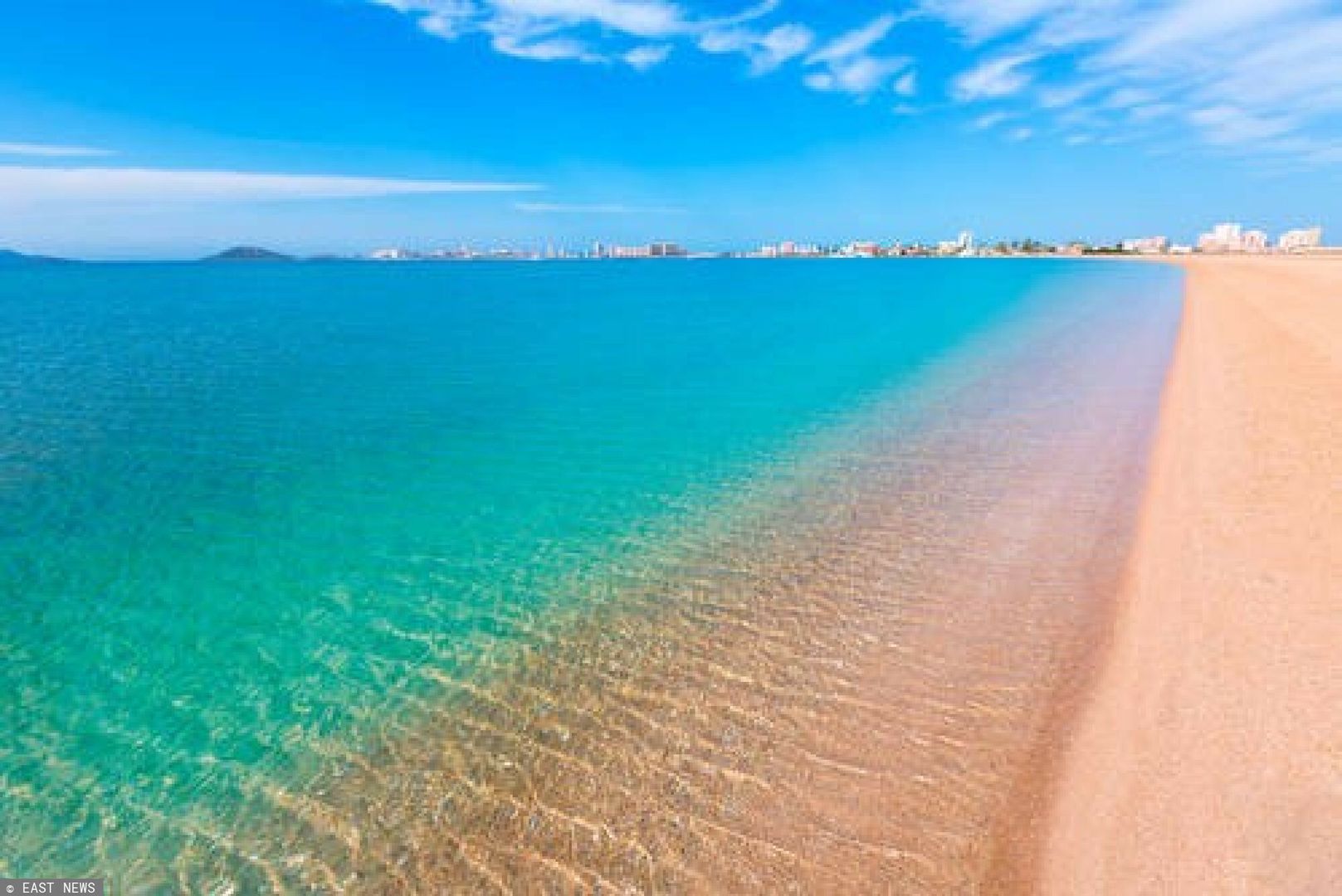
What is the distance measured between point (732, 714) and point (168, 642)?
753 cm

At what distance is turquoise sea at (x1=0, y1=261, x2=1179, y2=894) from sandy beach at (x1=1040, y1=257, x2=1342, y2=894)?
3078 mm

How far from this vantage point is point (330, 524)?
12.2 m

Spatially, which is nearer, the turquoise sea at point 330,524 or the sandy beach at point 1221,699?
the sandy beach at point 1221,699

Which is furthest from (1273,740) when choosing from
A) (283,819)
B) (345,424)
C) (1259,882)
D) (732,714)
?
(345,424)

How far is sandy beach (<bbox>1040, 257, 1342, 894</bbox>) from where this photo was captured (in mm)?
4859

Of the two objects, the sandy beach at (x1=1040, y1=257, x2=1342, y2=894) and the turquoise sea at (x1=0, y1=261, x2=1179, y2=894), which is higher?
the sandy beach at (x1=1040, y1=257, x2=1342, y2=894)

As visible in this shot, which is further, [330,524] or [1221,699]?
[330,524]

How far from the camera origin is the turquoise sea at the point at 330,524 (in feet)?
20.7

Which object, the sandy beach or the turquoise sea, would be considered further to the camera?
the turquoise sea

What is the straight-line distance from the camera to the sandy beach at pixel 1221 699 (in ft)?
15.9

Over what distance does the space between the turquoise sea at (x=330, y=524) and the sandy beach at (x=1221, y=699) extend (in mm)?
3078

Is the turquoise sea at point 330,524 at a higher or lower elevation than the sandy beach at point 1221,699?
lower

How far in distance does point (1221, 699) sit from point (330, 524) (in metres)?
13.3

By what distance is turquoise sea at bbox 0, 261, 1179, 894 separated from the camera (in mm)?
6314
